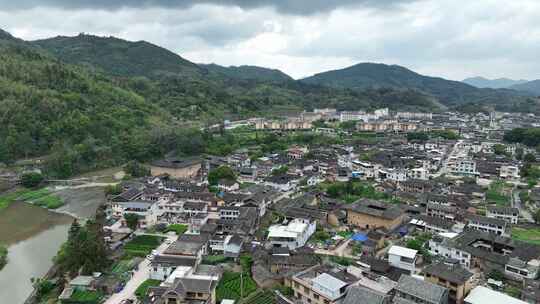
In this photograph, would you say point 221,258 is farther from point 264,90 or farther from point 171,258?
point 264,90

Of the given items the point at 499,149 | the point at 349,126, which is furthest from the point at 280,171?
the point at 349,126

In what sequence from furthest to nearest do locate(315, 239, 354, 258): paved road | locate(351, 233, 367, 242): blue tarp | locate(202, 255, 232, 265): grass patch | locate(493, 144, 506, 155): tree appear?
locate(493, 144, 506, 155): tree, locate(351, 233, 367, 242): blue tarp, locate(315, 239, 354, 258): paved road, locate(202, 255, 232, 265): grass patch

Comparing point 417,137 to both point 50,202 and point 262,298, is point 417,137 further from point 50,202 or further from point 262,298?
point 50,202

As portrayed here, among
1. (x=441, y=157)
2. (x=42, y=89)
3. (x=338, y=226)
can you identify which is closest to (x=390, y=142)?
(x=441, y=157)

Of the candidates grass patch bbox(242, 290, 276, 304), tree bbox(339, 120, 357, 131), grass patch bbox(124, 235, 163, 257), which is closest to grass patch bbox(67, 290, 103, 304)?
grass patch bbox(124, 235, 163, 257)

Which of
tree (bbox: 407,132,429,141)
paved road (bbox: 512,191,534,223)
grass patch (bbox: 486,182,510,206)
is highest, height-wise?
tree (bbox: 407,132,429,141)

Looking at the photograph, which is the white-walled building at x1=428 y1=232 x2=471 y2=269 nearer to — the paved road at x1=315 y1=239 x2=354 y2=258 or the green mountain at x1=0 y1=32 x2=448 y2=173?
the paved road at x1=315 y1=239 x2=354 y2=258

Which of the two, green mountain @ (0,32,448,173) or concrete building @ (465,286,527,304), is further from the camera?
green mountain @ (0,32,448,173)
